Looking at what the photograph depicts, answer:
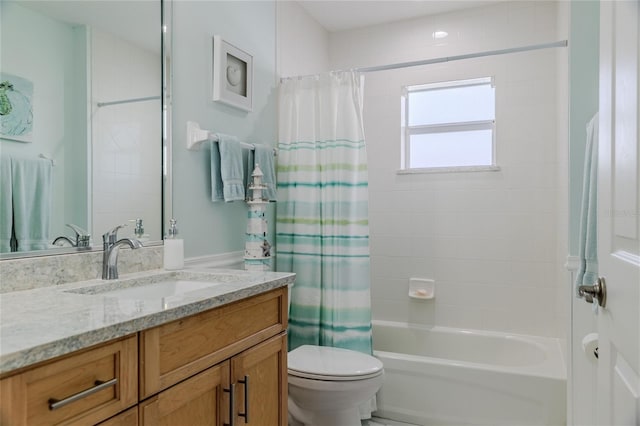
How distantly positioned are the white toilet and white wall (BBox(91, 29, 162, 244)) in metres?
0.88

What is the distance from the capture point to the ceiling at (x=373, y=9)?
293cm

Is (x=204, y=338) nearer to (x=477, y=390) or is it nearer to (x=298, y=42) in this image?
(x=477, y=390)

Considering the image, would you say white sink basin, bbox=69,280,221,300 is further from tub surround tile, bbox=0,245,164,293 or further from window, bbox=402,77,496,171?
window, bbox=402,77,496,171

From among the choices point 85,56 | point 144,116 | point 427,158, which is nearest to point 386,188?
point 427,158

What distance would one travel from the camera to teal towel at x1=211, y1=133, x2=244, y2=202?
2002 millimetres

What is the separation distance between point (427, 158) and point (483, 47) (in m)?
0.83

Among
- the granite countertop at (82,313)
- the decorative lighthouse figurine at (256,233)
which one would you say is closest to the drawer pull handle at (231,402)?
the granite countertop at (82,313)

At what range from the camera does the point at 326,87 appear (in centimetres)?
248

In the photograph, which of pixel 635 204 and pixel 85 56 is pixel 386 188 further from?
pixel 635 204

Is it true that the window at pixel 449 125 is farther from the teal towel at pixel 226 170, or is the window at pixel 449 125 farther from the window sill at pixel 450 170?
the teal towel at pixel 226 170

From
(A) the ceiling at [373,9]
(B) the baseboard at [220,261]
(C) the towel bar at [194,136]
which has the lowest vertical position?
(B) the baseboard at [220,261]

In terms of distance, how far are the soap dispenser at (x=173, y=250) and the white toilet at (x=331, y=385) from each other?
27.7 inches

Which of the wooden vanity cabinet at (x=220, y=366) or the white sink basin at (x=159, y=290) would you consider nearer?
the wooden vanity cabinet at (x=220, y=366)

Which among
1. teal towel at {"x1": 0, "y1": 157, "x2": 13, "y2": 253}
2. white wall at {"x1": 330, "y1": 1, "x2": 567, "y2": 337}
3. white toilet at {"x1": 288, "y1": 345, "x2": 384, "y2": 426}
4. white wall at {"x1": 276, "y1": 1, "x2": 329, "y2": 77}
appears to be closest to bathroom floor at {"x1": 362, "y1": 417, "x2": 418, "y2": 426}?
white toilet at {"x1": 288, "y1": 345, "x2": 384, "y2": 426}
